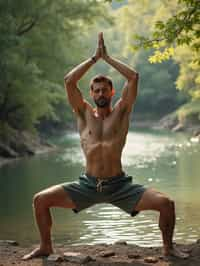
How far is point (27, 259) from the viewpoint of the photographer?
6.50m

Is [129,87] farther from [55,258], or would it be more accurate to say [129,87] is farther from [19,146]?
[19,146]

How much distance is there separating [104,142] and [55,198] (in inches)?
31.6

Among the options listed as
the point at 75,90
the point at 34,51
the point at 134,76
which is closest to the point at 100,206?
the point at 75,90

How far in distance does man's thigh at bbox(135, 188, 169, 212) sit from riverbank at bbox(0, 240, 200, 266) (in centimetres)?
54

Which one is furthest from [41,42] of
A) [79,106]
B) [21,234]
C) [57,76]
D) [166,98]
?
[166,98]

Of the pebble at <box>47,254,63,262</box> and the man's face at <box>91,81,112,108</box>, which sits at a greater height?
the man's face at <box>91,81,112,108</box>

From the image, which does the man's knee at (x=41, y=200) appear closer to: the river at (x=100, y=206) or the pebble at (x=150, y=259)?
the pebble at (x=150, y=259)

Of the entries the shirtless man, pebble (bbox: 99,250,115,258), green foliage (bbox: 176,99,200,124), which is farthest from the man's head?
green foliage (bbox: 176,99,200,124)

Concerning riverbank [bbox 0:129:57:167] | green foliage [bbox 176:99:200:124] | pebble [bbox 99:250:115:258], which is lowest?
pebble [bbox 99:250:115:258]

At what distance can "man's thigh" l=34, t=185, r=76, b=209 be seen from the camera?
6.46 metres

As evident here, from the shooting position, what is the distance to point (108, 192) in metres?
6.34

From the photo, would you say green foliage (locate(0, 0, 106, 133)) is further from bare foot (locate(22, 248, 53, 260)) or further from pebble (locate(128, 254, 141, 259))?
pebble (locate(128, 254, 141, 259))

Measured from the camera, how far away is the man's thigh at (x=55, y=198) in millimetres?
6457

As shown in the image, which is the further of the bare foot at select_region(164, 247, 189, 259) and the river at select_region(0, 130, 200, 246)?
the river at select_region(0, 130, 200, 246)
